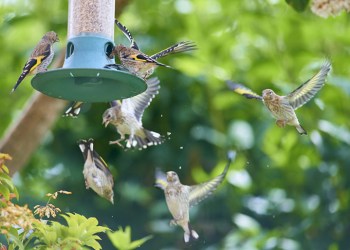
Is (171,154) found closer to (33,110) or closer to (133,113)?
(33,110)

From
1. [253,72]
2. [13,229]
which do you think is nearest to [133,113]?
[13,229]

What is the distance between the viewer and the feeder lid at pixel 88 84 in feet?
16.5

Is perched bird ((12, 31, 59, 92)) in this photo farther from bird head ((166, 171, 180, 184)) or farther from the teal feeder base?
bird head ((166, 171, 180, 184))

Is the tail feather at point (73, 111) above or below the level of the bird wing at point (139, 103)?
below

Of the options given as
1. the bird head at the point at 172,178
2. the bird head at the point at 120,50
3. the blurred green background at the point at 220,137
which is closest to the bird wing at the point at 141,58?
the bird head at the point at 120,50

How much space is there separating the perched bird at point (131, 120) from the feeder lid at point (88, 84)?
268 millimetres

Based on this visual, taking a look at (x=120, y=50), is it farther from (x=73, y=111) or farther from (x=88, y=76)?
(x=73, y=111)

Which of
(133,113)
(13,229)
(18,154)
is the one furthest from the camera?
(18,154)

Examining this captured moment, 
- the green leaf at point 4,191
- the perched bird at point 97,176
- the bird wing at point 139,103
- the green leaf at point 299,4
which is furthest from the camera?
the green leaf at point 299,4

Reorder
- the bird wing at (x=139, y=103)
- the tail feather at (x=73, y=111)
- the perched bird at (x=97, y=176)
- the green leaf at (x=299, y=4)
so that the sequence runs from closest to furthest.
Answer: the perched bird at (x=97, y=176), the bird wing at (x=139, y=103), the tail feather at (x=73, y=111), the green leaf at (x=299, y=4)

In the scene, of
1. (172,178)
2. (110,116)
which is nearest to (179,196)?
(172,178)

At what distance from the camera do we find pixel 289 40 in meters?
8.20

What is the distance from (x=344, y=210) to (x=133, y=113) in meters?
3.10

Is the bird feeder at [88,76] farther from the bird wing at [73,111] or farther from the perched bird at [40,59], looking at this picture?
the bird wing at [73,111]
